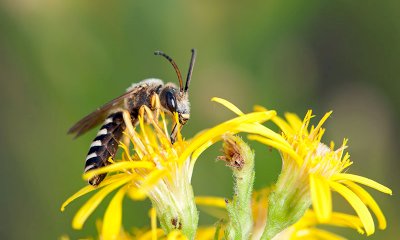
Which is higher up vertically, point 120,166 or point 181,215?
point 120,166

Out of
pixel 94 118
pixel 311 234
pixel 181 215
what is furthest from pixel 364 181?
pixel 94 118

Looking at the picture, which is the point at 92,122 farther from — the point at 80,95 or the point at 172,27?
the point at 172,27

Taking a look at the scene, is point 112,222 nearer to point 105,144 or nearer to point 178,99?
point 105,144

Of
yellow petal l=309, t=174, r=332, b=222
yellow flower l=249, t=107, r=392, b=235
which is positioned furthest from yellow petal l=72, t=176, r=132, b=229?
yellow petal l=309, t=174, r=332, b=222

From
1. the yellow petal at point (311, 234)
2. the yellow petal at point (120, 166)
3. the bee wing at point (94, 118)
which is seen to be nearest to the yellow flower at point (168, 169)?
the yellow petal at point (120, 166)

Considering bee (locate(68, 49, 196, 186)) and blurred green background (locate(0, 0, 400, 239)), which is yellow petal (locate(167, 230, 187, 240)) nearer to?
bee (locate(68, 49, 196, 186))
